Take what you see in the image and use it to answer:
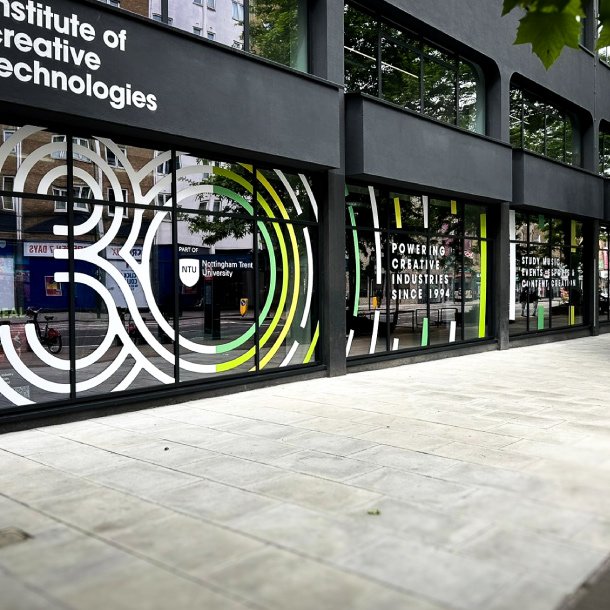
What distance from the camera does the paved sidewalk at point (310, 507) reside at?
3711mm

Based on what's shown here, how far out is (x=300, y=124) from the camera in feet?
35.5

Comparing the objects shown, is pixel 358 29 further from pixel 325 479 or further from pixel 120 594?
pixel 120 594

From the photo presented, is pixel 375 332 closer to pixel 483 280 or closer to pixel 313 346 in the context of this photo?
pixel 313 346

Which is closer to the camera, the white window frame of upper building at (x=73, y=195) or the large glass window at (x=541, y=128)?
the white window frame of upper building at (x=73, y=195)

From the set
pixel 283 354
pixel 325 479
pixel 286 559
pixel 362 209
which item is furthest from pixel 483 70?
pixel 286 559

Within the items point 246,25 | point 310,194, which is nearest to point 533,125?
point 310,194

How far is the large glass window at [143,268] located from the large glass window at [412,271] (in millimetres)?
1249

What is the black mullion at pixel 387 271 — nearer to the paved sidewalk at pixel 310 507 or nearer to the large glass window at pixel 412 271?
the large glass window at pixel 412 271

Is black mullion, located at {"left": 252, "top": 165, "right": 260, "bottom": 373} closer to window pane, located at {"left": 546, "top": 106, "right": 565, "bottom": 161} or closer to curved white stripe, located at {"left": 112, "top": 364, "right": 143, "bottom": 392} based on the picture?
curved white stripe, located at {"left": 112, "top": 364, "right": 143, "bottom": 392}

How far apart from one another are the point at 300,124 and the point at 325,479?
6626 mm

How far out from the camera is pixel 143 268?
30.4ft

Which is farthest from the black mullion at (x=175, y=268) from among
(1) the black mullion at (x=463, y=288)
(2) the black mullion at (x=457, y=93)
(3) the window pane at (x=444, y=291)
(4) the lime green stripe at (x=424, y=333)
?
(1) the black mullion at (x=463, y=288)

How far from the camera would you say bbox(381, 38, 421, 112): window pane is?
13289 mm

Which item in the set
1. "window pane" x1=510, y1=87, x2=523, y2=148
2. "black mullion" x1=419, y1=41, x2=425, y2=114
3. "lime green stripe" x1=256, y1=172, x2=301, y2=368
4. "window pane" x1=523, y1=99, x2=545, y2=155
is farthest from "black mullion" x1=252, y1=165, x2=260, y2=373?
"window pane" x1=523, y1=99, x2=545, y2=155
